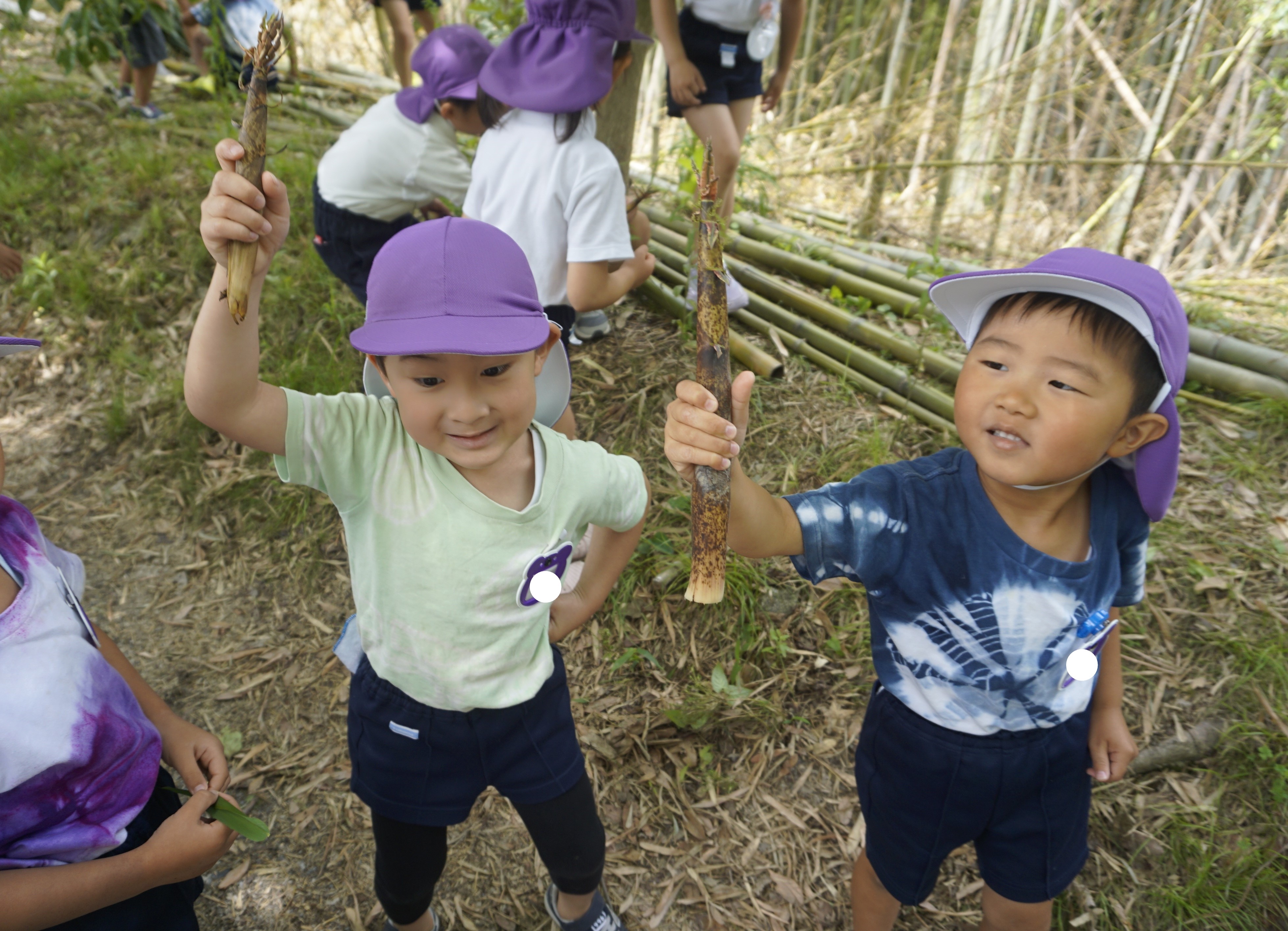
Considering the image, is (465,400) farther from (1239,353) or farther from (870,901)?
(1239,353)

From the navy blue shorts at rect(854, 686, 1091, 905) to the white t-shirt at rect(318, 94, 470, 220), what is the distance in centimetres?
272

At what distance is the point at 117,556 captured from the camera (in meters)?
3.29

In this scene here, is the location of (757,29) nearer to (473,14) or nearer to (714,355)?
(714,355)

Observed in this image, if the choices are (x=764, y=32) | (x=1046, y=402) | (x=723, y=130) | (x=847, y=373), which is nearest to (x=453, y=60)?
(x=723, y=130)

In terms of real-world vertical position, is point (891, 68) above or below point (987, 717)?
above

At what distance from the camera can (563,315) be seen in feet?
9.34

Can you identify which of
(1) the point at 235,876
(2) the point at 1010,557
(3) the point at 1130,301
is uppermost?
(3) the point at 1130,301

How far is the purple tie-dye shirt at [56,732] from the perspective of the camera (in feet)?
3.93

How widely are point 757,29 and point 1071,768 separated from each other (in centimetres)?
302

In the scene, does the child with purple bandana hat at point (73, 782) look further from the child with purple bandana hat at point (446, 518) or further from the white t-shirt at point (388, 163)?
the white t-shirt at point (388, 163)

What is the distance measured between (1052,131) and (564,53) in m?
4.54

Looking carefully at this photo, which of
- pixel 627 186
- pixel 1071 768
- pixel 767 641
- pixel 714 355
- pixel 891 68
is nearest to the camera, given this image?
pixel 714 355

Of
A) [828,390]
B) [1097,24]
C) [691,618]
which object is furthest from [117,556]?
[1097,24]

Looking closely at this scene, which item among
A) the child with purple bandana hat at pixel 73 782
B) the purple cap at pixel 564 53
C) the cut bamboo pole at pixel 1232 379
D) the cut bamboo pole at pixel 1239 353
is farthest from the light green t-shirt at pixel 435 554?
the cut bamboo pole at pixel 1239 353
